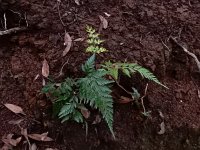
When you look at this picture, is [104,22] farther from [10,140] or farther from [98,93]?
[10,140]

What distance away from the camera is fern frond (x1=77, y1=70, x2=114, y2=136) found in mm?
2828

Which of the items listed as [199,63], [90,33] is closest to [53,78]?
[90,33]

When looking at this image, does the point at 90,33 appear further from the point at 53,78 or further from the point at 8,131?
the point at 8,131

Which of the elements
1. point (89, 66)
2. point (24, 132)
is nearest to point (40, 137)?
point (24, 132)

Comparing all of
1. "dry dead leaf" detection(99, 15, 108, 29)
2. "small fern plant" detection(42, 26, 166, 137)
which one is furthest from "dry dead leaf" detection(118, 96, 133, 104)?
"dry dead leaf" detection(99, 15, 108, 29)

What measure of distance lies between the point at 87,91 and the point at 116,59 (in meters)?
0.56

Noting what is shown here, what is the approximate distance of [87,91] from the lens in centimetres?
291

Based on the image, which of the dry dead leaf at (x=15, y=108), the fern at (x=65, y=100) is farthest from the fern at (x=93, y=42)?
the dry dead leaf at (x=15, y=108)

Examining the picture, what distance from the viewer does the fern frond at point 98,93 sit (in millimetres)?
2828

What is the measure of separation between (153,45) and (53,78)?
3.34 ft

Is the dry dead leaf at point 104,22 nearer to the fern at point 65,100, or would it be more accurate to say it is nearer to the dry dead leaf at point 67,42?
the dry dead leaf at point 67,42

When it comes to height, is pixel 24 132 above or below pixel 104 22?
below

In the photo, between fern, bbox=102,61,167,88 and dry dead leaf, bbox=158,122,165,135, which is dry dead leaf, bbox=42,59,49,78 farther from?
dry dead leaf, bbox=158,122,165,135

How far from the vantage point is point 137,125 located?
3162 mm
